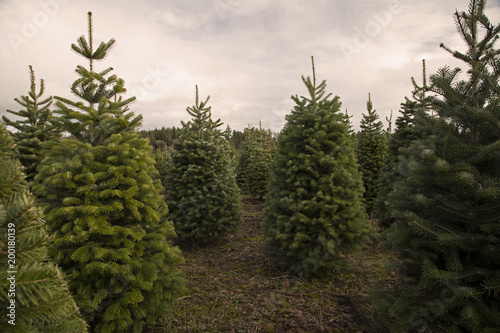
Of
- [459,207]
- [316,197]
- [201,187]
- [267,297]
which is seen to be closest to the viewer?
[459,207]

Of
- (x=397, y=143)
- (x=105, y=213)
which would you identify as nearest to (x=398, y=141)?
(x=397, y=143)

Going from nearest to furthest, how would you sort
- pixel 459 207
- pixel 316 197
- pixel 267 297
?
pixel 459 207
pixel 267 297
pixel 316 197

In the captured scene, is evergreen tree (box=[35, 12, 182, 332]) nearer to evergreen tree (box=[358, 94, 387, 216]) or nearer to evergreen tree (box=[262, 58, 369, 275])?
evergreen tree (box=[262, 58, 369, 275])

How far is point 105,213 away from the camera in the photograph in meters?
3.73

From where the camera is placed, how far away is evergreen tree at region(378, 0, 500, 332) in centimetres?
272

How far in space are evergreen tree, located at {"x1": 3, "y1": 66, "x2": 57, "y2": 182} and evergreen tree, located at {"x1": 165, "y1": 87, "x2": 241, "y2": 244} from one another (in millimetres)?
3510

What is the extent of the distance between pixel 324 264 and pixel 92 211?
460 centimetres

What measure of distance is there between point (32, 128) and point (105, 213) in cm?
371

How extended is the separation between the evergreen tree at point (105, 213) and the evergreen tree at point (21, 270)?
6.19ft

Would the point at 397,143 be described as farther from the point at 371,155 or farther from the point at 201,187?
the point at 201,187

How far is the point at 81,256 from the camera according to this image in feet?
11.0

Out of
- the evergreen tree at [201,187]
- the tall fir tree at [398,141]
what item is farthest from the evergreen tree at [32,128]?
the tall fir tree at [398,141]

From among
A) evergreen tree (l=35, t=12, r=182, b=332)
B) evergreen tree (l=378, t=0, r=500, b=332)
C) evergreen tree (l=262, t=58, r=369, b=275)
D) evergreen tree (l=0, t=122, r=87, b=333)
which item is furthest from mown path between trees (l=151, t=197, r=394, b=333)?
evergreen tree (l=0, t=122, r=87, b=333)

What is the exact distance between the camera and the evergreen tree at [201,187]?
8.27 metres
